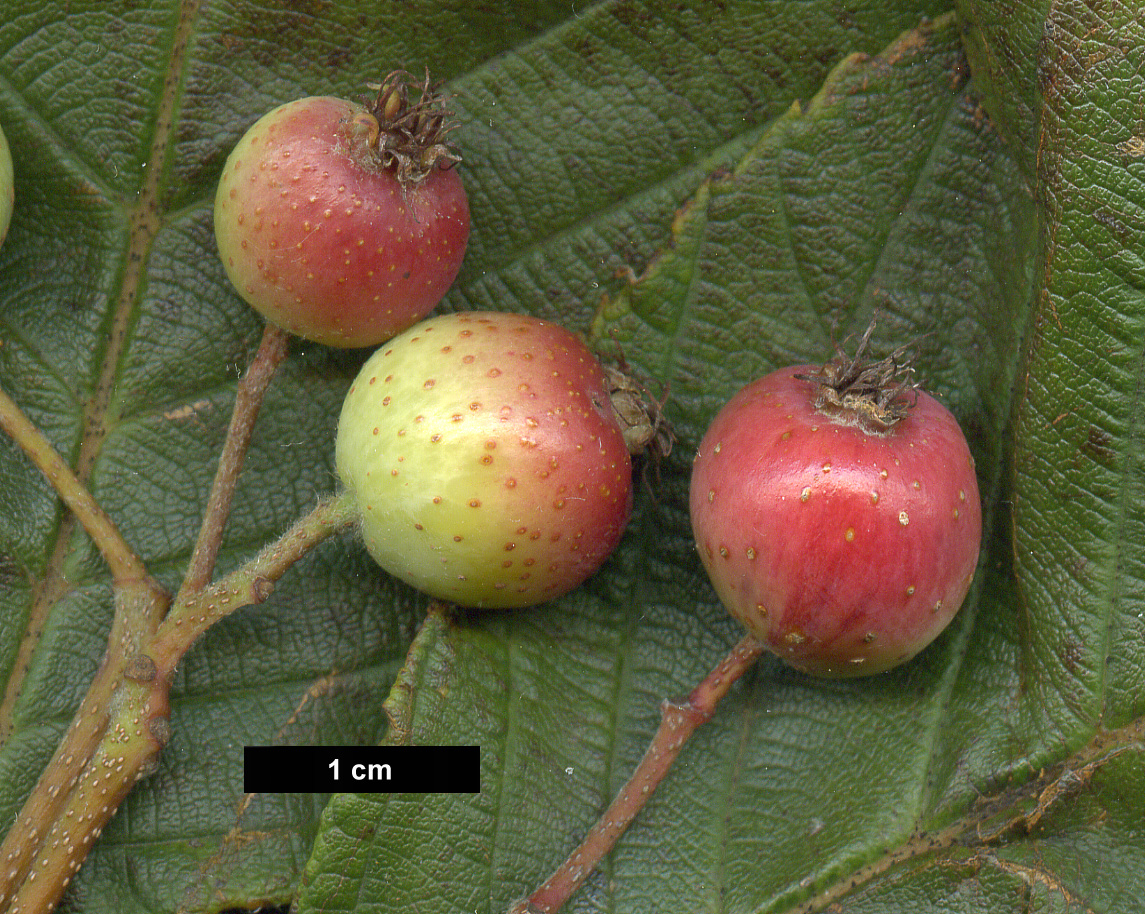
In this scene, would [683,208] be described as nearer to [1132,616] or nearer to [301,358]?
[301,358]

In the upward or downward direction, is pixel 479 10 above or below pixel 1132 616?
above

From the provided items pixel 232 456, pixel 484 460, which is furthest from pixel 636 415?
pixel 232 456

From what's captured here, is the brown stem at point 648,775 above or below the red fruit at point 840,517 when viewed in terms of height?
below

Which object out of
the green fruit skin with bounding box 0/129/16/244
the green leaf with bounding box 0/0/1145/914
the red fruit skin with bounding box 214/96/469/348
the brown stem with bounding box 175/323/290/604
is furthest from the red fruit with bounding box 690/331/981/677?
the green fruit skin with bounding box 0/129/16/244

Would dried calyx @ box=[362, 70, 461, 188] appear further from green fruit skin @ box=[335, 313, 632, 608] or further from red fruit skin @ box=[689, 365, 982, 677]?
red fruit skin @ box=[689, 365, 982, 677]

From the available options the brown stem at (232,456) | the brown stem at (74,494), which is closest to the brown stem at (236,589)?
the brown stem at (232,456)

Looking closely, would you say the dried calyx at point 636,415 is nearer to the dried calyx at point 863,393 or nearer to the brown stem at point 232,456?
the dried calyx at point 863,393

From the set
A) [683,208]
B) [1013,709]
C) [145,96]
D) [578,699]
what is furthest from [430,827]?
[145,96]

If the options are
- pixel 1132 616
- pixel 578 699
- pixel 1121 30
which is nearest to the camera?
pixel 1121 30

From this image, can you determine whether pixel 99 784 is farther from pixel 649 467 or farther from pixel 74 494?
pixel 649 467
